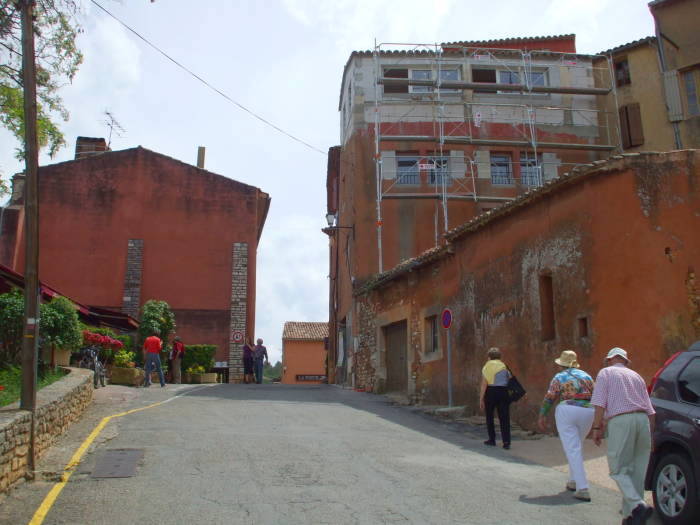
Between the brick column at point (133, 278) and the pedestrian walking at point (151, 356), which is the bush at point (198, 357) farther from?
the pedestrian walking at point (151, 356)

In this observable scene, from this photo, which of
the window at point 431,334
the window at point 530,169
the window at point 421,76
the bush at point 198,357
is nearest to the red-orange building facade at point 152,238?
the bush at point 198,357

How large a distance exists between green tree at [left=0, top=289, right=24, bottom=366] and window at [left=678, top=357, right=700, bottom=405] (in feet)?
35.9

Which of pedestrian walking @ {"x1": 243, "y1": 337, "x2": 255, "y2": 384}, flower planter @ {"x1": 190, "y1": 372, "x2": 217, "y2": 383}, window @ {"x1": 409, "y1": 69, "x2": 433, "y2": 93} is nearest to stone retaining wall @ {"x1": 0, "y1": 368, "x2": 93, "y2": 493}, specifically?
flower planter @ {"x1": 190, "y1": 372, "x2": 217, "y2": 383}

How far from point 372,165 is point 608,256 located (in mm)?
15968

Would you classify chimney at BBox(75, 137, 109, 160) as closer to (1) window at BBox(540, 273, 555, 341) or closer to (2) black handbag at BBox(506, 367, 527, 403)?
(1) window at BBox(540, 273, 555, 341)

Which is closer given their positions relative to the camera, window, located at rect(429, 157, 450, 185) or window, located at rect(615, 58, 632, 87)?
window, located at rect(429, 157, 450, 185)

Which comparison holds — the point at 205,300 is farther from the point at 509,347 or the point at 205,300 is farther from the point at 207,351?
the point at 509,347

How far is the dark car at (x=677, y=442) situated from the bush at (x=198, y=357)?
21.2 metres

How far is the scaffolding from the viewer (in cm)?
2728

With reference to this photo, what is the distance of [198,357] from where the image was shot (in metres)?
26.7

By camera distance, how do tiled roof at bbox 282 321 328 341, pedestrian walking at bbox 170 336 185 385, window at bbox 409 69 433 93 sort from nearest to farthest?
pedestrian walking at bbox 170 336 185 385, window at bbox 409 69 433 93, tiled roof at bbox 282 321 328 341

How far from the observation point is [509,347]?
14641mm

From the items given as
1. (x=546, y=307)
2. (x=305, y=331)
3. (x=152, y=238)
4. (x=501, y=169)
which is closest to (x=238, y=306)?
(x=152, y=238)

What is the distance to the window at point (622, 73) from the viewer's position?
2828 centimetres
